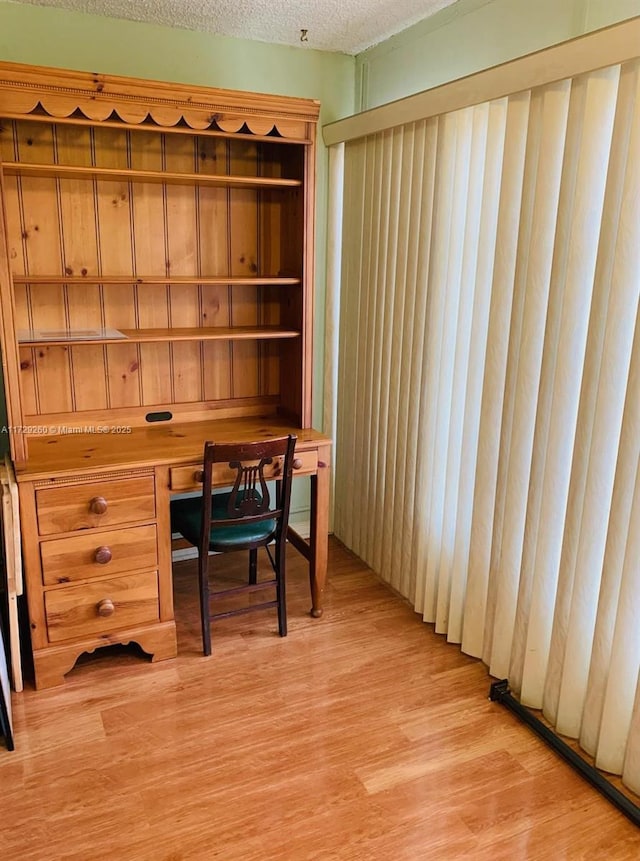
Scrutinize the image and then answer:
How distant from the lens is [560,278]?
6.86 ft

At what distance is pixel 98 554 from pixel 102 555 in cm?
1

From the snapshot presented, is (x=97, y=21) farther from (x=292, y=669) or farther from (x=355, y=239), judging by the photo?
(x=292, y=669)

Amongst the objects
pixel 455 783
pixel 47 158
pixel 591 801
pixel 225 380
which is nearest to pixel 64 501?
pixel 225 380

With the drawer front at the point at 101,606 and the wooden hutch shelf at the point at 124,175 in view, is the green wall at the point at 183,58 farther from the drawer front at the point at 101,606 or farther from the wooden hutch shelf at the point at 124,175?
the drawer front at the point at 101,606

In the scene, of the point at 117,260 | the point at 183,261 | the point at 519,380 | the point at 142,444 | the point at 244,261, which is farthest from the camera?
the point at 244,261

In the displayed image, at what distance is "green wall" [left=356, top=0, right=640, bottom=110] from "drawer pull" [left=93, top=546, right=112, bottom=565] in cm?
222

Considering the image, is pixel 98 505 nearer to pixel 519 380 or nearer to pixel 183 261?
pixel 183 261

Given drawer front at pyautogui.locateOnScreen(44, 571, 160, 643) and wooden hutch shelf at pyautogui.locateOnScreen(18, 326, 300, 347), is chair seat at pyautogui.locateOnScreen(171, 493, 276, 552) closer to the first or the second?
drawer front at pyautogui.locateOnScreen(44, 571, 160, 643)

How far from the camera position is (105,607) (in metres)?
2.55

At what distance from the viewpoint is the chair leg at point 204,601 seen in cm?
265

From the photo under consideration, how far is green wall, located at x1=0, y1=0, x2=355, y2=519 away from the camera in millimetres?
2691

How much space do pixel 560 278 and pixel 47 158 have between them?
2.02m

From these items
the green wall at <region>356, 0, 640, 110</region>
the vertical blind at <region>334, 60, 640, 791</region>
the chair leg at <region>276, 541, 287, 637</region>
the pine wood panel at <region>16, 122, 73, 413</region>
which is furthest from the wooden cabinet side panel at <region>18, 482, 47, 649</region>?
the green wall at <region>356, 0, 640, 110</region>

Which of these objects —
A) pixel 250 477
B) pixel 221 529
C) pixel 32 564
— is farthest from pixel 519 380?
pixel 32 564
